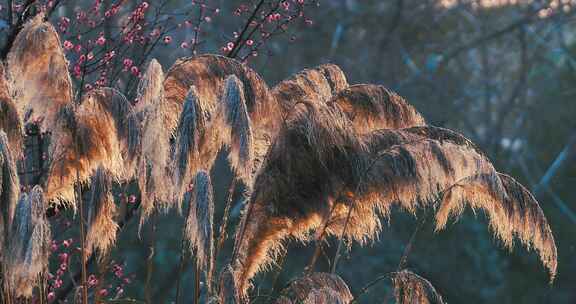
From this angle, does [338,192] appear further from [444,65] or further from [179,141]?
[444,65]

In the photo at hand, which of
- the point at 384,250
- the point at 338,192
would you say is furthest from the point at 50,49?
the point at 384,250

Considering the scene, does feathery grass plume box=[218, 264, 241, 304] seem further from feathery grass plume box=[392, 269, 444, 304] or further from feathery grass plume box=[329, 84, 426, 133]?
feathery grass plume box=[329, 84, 426, 133]

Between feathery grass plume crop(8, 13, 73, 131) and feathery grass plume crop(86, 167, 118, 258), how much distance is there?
37cm

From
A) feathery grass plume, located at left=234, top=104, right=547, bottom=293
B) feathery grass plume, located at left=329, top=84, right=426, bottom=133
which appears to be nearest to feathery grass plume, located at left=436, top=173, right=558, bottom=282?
feathery grass plume, located at left=234, top=104, right=547, bottom=293

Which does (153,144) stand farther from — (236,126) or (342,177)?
(342,177)

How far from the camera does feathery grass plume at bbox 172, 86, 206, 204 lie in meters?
4.58

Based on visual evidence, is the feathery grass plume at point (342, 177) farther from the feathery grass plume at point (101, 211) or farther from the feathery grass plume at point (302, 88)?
the feathery grass plume at point (101, 211)

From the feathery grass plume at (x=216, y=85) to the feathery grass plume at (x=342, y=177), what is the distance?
0.13 meters

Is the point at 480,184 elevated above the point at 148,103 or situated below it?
below

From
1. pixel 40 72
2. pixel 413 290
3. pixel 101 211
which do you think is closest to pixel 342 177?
pixel 413 290

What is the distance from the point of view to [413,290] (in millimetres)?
5027

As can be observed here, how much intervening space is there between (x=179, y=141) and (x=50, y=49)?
0.85 metres

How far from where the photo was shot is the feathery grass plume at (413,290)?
5.02m

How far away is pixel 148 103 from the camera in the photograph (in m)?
4.88
